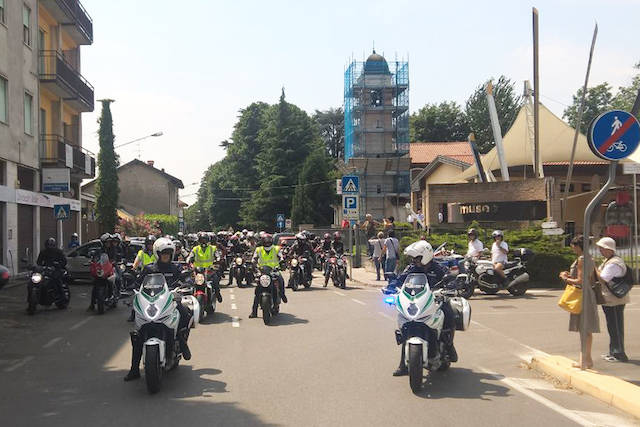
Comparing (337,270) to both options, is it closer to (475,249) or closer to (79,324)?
(475,249)

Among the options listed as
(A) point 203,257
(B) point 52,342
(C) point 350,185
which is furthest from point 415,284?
(C) point 350,185

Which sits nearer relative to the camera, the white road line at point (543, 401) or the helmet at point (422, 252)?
the white road line at point (543, 401)

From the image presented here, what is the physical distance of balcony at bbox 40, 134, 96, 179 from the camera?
29.8m

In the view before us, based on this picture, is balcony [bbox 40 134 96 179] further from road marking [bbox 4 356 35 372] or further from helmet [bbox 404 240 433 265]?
helmet [bbox 404 240 433 265]

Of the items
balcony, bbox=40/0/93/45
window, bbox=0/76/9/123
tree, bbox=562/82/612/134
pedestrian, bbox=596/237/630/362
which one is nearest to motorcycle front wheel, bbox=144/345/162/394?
pedestrian, bbox=596/237/630/362

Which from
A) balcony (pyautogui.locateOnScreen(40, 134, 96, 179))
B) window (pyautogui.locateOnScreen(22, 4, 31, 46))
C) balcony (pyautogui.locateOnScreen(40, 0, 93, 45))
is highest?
balcony (pyautogui.locateOnScreen(40, 0, 93, 45))

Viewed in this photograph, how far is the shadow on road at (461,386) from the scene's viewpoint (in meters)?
6.86

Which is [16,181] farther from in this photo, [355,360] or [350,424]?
[350,424]

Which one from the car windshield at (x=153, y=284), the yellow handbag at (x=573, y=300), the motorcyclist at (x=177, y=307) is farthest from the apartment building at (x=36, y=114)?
the yellow handbag at (x=573, y=300)

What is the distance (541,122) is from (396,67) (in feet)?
77.1

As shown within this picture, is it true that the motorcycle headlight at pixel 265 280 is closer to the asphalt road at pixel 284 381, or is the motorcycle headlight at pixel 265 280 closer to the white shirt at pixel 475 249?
the asphalt road at pixel 284 381

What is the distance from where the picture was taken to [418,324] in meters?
7.21

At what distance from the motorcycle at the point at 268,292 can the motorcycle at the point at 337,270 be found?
7312 millimetres

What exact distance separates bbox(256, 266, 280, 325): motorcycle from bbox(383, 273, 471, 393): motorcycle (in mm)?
5232
